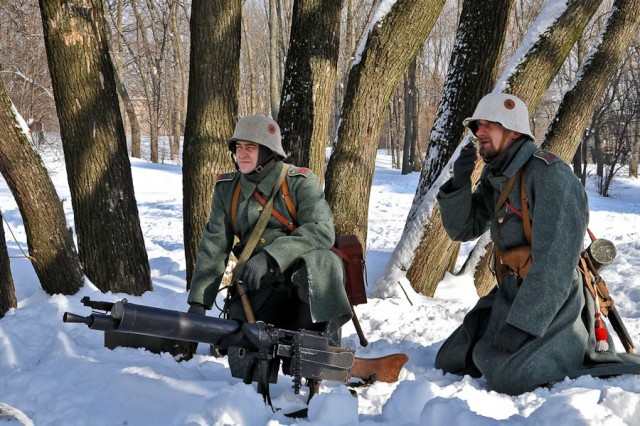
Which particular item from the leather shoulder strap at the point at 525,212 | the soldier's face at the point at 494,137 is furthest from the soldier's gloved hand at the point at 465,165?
the leather shoulder strap at the point at 525,212

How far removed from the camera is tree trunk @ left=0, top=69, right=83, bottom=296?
206 inches

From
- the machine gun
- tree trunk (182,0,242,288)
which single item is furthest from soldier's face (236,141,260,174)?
tree trunk (182,0,242,288)

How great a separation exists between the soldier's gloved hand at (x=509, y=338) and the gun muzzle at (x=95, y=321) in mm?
2202

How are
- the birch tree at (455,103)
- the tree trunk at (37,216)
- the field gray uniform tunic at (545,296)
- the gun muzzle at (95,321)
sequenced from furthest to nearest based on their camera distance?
the birch tree at (455,103)
the tree trunk at (37,216)
the field gray uniform tunic at (545,296)
the gun muzzle at (95,321)

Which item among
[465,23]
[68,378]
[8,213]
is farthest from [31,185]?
[8,213]

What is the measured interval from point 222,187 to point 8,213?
43.0ft

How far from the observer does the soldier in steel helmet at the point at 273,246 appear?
4.04 metres

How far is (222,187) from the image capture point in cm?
441

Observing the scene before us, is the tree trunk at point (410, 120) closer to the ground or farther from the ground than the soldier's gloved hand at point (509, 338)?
farther from the ground

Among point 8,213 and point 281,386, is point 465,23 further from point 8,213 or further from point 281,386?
point 8,213

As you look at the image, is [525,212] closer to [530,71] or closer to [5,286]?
[530,71]

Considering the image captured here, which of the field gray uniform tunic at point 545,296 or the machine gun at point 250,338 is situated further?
the field gray uniform tunic at point 545,296

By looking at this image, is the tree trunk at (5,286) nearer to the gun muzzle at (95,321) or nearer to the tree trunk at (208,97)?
the tree trunk at (208,97)

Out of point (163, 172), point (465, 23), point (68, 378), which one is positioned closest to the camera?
point (68, 378)
